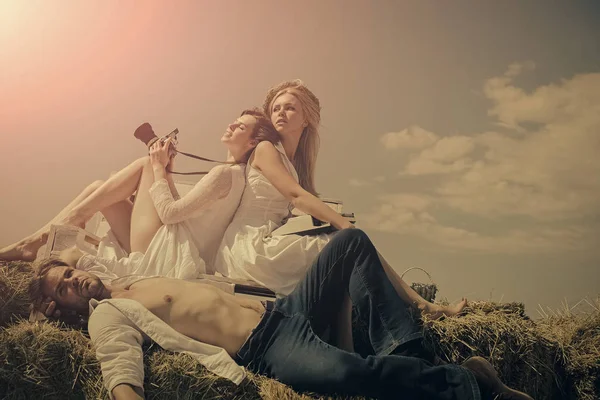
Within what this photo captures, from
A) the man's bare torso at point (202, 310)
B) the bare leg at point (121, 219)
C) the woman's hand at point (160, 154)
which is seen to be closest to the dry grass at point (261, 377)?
the man's bare torso at point (202, 310)

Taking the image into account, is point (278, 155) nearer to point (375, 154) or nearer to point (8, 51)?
point (375, 154)

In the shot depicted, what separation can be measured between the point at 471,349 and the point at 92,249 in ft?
5.54

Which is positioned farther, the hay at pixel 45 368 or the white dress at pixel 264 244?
the white dress at pixel 264 244

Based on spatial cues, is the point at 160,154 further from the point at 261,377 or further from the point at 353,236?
the point at 261,377

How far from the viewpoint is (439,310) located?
94.7 inches

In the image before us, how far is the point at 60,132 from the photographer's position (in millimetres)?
3334

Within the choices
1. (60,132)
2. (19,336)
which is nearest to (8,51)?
(60,132)

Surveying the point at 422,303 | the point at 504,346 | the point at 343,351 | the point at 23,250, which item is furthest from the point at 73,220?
the point at 504,346

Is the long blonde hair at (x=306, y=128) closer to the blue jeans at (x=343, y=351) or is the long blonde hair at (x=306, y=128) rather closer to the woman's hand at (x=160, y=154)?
the woman's hand at (x=160, y=154)

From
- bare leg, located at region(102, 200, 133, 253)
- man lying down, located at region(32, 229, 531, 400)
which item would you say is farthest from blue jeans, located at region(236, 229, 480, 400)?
bare leg, located at region(102, 200, 133, 253)

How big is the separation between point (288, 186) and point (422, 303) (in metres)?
0.84

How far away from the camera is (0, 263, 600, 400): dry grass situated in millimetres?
1991

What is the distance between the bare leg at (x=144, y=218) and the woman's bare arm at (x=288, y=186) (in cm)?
53

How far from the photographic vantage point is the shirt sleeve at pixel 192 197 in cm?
277
